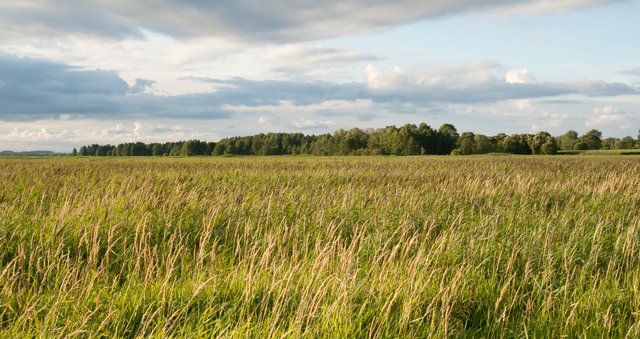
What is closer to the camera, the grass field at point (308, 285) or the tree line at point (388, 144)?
the grass field at point (308, 285)

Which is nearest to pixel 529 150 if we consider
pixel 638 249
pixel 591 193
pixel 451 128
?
pixel 451 128

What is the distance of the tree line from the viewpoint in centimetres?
9575

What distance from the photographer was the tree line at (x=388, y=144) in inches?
3770

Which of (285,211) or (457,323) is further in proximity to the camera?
(285,211)

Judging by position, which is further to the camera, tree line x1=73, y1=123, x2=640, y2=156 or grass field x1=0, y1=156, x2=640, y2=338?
tree line x1=73, y1=123, x2=640, y2=156

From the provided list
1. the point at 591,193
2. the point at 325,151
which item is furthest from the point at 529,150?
the point at 591,193

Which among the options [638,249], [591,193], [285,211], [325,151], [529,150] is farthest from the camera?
[325,151]

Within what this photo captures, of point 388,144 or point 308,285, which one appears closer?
point 308,285

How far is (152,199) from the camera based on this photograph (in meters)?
8.14

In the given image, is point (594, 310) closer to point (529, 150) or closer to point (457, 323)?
point (457, 323)

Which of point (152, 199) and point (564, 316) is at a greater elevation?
point (152, 199)

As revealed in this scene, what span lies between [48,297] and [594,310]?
15.2ft

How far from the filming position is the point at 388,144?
344ft

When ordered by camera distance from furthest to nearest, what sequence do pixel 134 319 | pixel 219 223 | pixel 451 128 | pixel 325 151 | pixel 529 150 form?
pixel 451 128
pixel 325 151
pixel 529 150
pixel 219 223
pixel 134 319
